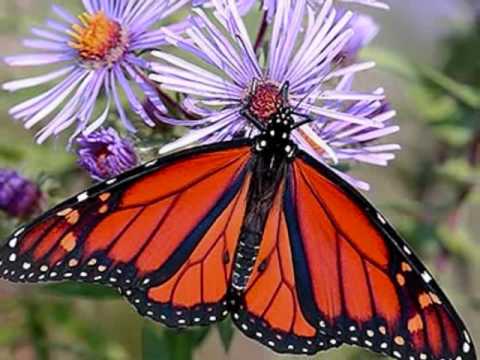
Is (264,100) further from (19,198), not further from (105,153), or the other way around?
(19,198)

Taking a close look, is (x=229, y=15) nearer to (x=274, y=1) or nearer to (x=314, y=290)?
(x=274, y=1)

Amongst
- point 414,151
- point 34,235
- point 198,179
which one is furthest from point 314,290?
point 414,151

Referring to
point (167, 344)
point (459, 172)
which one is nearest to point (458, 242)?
point (459, 172)

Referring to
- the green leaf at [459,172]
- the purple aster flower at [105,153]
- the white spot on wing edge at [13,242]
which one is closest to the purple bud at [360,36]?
the green leaf at [459,172]

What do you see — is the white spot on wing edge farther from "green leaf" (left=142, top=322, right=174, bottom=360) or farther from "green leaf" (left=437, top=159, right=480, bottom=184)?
"green leaf" (left=437, top=159, right=480, bottom=184)

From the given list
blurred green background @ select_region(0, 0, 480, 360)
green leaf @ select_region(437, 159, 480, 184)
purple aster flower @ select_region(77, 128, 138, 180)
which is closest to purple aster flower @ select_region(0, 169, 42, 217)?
blurred green background @ select_region(0, 0, 480, 360)

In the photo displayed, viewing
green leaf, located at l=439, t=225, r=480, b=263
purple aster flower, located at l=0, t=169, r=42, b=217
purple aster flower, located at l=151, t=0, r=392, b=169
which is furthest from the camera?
green leaf, located at l=439, t=225, r=480, b=263
